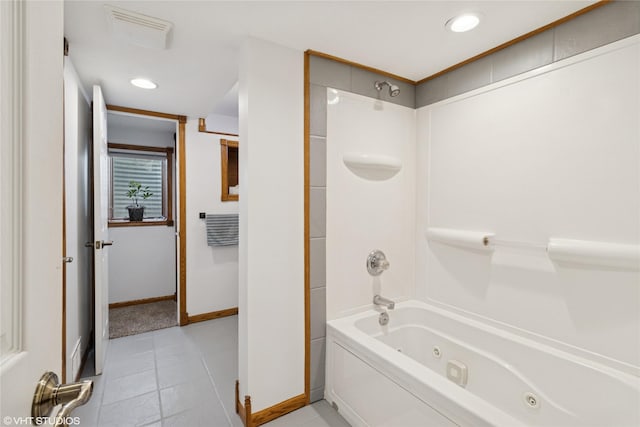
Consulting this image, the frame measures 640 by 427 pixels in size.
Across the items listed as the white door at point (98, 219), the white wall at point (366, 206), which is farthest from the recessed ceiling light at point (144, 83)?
the white wall at point (366, 206)

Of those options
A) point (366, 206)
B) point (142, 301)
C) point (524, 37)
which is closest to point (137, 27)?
point (366, 206)

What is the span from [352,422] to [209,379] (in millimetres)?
1118

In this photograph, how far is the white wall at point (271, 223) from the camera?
1785 mm

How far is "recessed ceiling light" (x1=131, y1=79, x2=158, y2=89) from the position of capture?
233cm

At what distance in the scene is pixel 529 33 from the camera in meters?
1.71

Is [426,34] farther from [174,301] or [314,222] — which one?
[174,301]

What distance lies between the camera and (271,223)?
185cm

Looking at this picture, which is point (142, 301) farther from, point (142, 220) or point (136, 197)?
point (136, 197)

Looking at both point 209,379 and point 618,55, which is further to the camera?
point 209,379

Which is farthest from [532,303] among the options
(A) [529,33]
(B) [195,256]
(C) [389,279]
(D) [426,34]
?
(B) [195,256]

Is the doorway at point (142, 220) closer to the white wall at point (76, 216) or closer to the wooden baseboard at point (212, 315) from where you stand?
the wooden baseboard at point (212, 315)

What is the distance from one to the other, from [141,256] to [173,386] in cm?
224

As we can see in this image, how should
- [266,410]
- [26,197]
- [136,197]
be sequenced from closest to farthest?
[26,197], [266,410], [136,197]

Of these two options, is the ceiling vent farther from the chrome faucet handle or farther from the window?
the window
